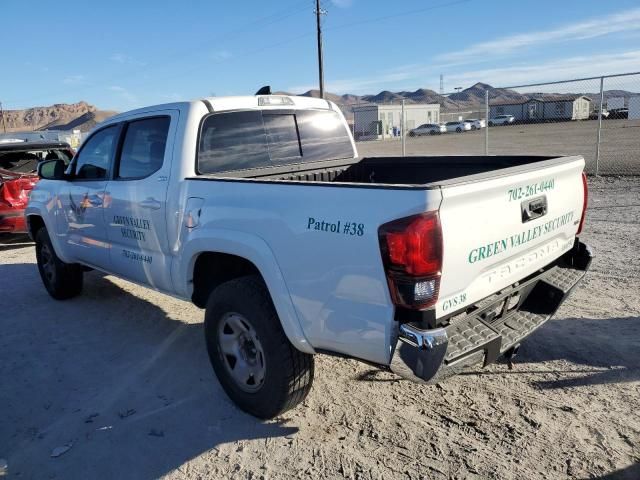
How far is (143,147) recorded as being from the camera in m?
4.23

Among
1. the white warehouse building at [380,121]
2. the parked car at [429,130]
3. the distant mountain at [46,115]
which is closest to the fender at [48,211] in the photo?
the white warehouse building at [380,121]

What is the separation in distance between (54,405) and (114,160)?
79.8 inches

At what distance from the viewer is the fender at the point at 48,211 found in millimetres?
5535

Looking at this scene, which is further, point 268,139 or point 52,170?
point 52,170

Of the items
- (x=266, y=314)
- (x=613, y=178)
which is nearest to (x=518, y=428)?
(x=266, y=314)

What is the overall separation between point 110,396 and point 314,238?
2.14 m

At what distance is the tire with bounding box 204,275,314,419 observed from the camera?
3059 millimetres

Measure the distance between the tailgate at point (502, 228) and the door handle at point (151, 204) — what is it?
2271mm

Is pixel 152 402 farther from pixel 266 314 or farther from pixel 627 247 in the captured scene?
pixel 627 247

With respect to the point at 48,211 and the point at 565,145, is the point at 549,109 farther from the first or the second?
the point at 48,211

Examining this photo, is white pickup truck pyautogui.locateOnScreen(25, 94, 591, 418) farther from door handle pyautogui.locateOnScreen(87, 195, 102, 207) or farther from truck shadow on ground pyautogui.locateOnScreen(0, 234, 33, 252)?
truck shadow on ground pyautogui.locateOnScreen(0, 234, 33, 252)

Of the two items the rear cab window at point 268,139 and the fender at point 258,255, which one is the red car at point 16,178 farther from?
the fender at point 258,255

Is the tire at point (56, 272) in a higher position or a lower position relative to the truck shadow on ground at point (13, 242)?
higher

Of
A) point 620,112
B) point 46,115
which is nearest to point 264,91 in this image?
point 620,112
